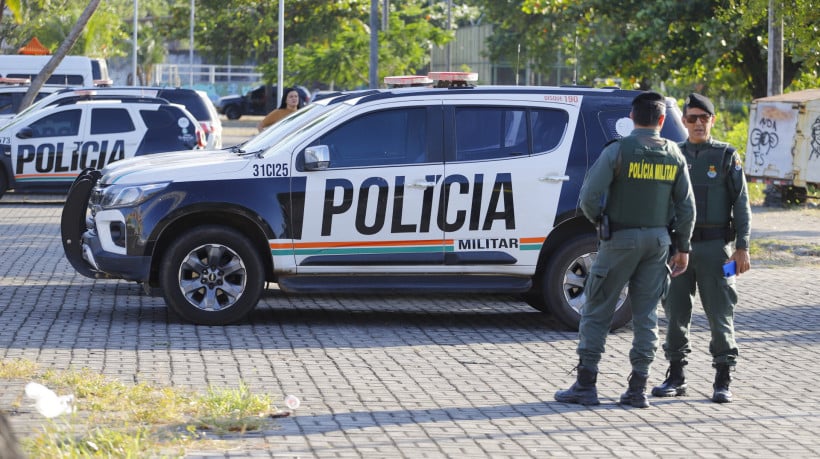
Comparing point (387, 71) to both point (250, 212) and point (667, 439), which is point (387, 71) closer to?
point (250, 212)

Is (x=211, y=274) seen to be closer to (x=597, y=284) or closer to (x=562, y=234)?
(x=562, y=234)

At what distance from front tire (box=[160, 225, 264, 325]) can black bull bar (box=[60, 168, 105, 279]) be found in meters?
1.15

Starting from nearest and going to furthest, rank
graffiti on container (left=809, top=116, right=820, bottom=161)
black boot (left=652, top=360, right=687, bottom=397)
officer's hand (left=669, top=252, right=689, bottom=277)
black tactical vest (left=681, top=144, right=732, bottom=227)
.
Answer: officer's hand (left=669, top=252, right=689, bottom=277) < black tactical vest (left=681, top=144, right=732, bottom=227) < black boot (left=652, top=360, right=687, bottom=397) < graffiti on container (left=809, top=116, right=820, bottom=161)

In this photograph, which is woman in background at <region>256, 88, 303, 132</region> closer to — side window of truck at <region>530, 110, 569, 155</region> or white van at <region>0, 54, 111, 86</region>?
side window of truck at <region>530, 110, 569, 155</region>

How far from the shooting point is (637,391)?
764 cm

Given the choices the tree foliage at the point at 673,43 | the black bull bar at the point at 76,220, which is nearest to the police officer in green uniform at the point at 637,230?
the black bull bar at the point at 76,220

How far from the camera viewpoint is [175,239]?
1020cm

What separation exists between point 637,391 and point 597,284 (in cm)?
62

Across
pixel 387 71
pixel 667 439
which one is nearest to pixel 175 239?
pixel 667 439

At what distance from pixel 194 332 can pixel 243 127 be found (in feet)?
160

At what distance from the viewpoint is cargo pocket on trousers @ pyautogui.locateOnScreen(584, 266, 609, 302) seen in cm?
767

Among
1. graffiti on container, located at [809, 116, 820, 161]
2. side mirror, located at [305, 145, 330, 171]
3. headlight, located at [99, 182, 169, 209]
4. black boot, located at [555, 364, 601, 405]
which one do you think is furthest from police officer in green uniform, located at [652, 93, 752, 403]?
graffiti on container, located at [809, 116, 820, 161]

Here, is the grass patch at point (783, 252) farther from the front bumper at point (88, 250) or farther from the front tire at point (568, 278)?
the front bumper at point (88, 250)

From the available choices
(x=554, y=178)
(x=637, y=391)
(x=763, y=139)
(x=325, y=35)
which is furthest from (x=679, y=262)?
(x=325, y=35)
